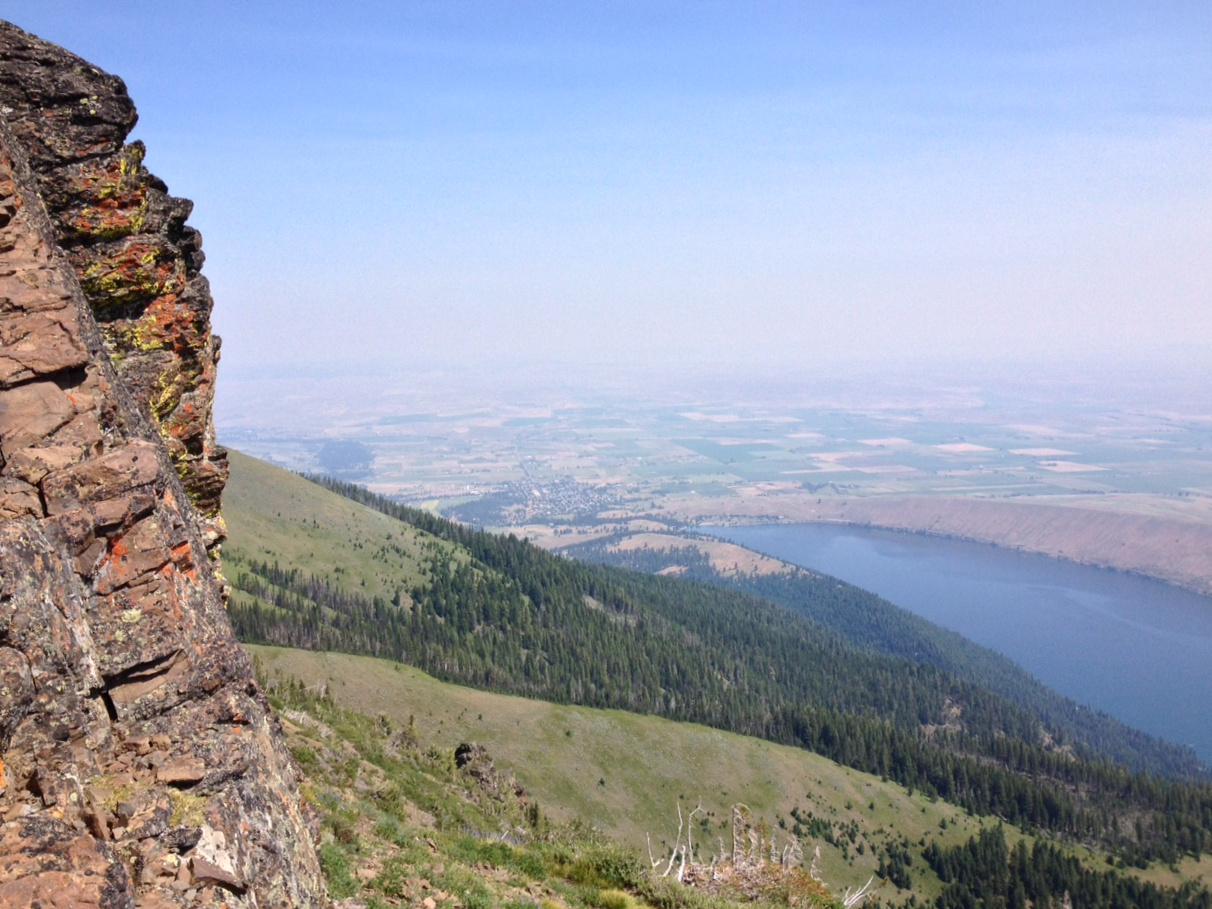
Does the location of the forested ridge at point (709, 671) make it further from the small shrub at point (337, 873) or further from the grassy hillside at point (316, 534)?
the small shrub at point (337, 873)

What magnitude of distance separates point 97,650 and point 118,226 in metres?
8.76

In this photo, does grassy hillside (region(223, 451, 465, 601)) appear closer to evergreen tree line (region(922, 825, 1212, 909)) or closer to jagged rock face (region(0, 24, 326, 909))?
evergreen tree line (region(922, 825, 1212, 909))

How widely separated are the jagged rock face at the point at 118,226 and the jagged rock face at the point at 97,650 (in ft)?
0.24

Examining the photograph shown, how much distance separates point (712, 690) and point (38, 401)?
138822 millimetres

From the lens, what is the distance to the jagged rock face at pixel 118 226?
44.5 ft

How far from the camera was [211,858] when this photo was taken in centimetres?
953

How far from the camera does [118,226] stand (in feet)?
48.1

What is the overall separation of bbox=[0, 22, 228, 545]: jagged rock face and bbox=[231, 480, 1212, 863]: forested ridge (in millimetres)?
90446

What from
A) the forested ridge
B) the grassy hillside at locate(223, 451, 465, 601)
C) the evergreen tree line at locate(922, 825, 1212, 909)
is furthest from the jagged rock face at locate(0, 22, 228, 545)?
the grassy hillside at locate(223, 451, 465, 601)

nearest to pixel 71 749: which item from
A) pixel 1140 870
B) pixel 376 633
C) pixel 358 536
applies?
pixel 376 633

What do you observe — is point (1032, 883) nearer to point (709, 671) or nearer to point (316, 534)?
point (709, 671)

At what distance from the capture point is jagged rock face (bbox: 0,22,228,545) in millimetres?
13555

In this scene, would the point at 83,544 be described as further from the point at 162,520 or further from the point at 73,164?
the point at 73,164

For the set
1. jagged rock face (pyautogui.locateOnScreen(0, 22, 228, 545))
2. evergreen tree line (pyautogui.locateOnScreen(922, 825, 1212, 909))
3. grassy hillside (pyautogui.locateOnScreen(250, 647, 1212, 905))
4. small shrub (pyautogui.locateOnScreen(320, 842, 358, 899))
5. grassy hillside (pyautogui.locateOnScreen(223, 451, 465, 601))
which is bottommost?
evergreen tree line (pyautogui.locateOnScreen(922, 825, 1212, 909))
